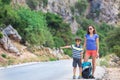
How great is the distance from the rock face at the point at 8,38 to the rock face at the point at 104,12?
254 feet

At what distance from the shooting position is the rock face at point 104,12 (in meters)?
135

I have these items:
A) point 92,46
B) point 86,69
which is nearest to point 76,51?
point 92,46

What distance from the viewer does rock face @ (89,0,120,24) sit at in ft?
Answer: 444

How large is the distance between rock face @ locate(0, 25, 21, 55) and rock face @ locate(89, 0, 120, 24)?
254ft

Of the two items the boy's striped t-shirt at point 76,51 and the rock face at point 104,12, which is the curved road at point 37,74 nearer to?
the boy's striped t-shirt at point 76,51

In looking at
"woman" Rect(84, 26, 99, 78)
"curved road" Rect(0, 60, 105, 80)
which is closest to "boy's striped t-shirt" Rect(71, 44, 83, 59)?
"woman" Rect(84, 26, 99, 78)

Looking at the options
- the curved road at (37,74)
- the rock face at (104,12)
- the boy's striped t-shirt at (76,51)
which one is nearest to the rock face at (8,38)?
the curved road at (37,74)

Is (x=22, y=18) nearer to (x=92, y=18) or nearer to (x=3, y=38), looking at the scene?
(x=3, y=38)

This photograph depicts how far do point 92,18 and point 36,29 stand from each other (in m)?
68.0

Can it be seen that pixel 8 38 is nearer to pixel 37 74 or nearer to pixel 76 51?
pixel 37 74

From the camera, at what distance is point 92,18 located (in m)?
136

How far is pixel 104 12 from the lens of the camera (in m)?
135

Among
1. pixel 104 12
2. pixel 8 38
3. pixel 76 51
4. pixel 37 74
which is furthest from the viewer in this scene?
pixel 104 12

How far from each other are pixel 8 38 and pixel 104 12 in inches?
3281
